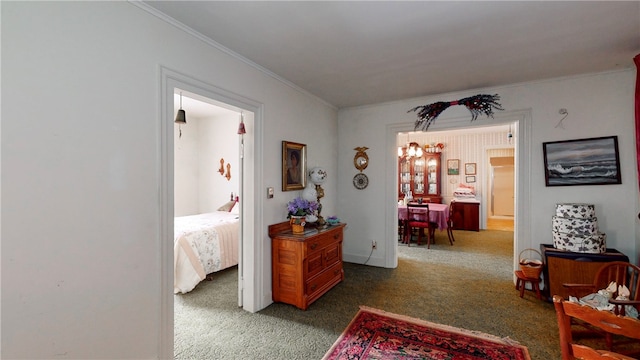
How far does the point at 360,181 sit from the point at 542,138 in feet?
7.85

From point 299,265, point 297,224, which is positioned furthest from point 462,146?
point 299,265

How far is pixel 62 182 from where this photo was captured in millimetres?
1491

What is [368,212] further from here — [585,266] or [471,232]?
[471,232]

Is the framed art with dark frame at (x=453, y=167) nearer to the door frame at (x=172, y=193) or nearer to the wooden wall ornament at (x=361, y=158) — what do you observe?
the wooden wall ornament at (x=361, y=158)

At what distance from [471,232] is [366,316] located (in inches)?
214

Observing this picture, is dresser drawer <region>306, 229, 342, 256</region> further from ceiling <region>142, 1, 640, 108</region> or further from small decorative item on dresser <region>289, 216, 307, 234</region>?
ceiling <region>142, 1, 640, 108</region>

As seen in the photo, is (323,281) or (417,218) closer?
(323,281)

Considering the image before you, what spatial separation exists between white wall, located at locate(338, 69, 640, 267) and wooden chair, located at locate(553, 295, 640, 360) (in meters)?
2.74

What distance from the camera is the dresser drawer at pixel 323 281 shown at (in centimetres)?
295

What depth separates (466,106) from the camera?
368 centimetres

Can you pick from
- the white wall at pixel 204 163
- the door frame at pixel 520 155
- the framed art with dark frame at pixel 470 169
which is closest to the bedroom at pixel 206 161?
the white wall at pixel 204 163

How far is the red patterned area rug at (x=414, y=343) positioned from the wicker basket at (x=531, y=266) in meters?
1.13

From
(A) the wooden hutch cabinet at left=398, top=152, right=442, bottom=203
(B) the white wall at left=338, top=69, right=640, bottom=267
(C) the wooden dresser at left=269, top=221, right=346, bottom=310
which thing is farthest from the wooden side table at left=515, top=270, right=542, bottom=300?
(A) the wooden hutch cabinet at left=398, top=152, right=442, bottom=203

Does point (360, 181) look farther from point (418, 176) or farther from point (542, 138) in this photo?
point (418, 176)
